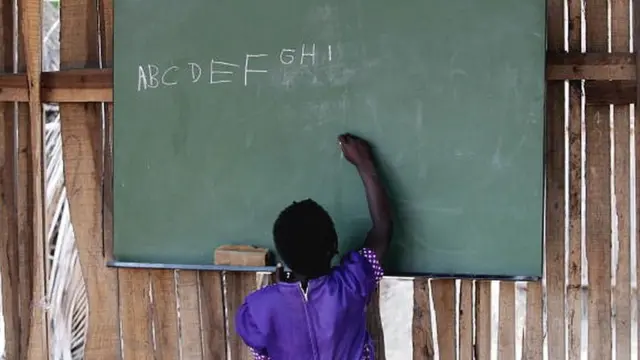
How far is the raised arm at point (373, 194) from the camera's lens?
2207 mm

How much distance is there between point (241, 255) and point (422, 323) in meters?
0.81

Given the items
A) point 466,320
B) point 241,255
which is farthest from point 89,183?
point 466,320

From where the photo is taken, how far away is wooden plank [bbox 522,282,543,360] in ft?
8.48

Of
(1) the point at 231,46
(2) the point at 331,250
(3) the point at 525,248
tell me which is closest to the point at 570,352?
(3) the point at 525,248

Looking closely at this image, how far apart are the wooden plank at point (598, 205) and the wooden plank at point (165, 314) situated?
5.56 feet

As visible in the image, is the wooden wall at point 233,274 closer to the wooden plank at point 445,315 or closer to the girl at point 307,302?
the wooden plank at point 445,315

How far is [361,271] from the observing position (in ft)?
6.64

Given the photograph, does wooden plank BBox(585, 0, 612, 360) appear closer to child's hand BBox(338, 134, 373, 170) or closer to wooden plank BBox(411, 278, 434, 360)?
wooden plank BBox(411, 278, 434, 360)

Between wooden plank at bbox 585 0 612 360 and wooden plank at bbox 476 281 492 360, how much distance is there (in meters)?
0.39

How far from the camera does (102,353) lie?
2918mm

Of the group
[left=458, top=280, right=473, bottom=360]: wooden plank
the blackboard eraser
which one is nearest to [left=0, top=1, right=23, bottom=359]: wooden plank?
the blackboard eraser

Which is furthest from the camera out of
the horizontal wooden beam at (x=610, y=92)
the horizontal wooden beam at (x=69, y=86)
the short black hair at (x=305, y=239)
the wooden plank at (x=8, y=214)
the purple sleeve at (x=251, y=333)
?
the wooden plank at (x=8, y=214)

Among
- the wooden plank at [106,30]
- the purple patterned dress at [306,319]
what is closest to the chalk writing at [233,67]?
the wooden plank at [106,30]

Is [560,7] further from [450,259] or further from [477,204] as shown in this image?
[450,259]
